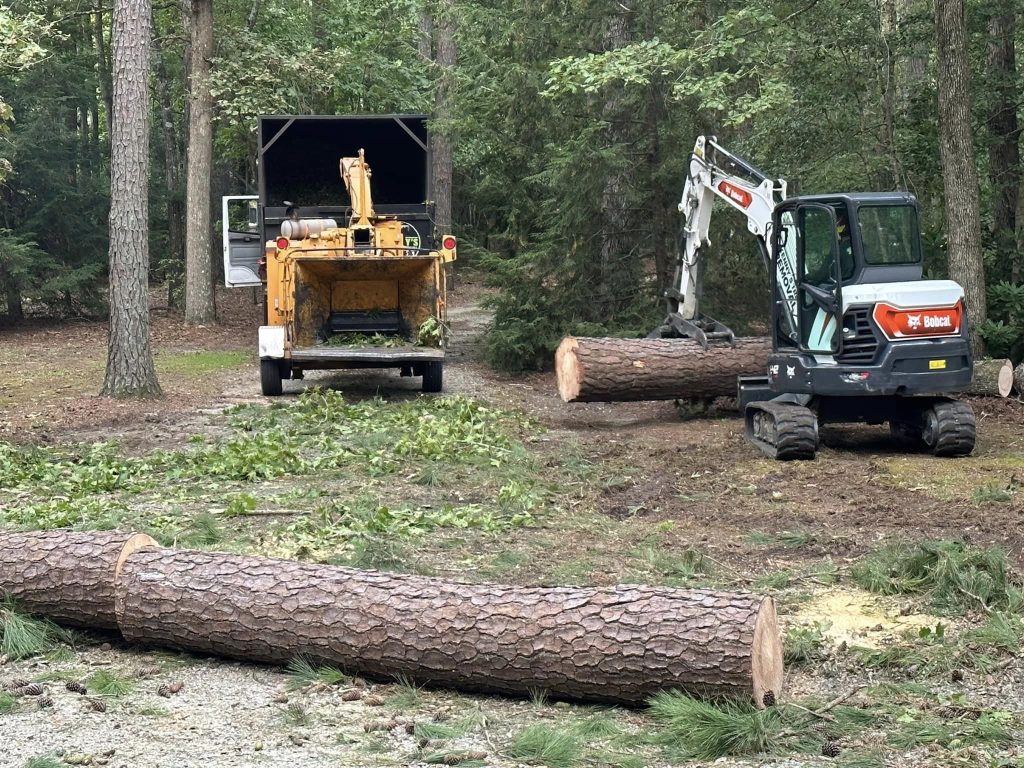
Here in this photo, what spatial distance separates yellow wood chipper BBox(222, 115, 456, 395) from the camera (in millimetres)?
14859

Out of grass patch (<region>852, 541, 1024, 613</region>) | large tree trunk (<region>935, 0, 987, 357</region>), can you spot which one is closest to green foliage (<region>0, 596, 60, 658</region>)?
grass patch (<region>852, 541, 1024, 613</region>)

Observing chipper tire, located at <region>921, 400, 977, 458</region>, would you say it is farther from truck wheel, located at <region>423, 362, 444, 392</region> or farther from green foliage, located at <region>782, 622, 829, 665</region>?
truck wheel, located at <region>423, 362, 444, 392</region>

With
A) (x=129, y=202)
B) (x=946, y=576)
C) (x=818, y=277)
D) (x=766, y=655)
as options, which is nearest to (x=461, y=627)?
(x=766, y=655)

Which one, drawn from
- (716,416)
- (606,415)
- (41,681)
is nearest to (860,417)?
(716,416)

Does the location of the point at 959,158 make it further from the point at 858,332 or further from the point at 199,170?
the point at 199,170

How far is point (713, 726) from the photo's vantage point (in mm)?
4871

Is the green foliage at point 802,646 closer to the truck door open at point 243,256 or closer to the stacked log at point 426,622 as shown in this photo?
the stacked log at point 426,622

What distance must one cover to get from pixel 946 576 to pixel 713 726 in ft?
8.02

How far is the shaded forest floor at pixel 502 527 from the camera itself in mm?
4945

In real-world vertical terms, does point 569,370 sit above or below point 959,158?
below

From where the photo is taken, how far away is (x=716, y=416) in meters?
14.6

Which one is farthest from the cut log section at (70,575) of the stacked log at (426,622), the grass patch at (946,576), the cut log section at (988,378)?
the cut log section at (988,378)

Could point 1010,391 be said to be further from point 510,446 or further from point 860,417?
point 510,446

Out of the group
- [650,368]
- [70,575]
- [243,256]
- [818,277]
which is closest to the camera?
[70,575]
